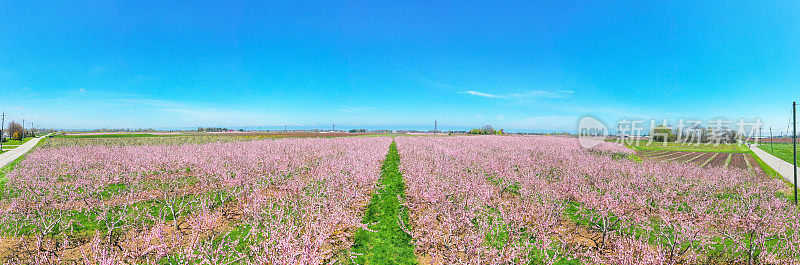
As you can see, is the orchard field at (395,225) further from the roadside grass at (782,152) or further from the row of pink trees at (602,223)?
the roadside grass at (782,152)

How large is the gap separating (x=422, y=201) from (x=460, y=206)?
2.28 m

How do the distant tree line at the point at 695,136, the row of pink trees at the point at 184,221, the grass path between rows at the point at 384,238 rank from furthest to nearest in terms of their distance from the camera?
the distant tree line at the point at 695,136 → the grass path between rows at the point at 384,238 → the row of pink trees at the point at 184,221

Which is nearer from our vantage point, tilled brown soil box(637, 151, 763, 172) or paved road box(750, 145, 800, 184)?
paved road box(750, 145, 800, 184)

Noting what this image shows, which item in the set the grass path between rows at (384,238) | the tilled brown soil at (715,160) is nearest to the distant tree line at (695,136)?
the tilled brown soil at (715,160)

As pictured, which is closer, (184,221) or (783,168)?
(184,221)

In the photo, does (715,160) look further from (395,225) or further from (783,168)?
(395,225)

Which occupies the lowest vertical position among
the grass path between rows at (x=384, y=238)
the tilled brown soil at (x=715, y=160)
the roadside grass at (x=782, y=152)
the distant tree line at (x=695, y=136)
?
the grass path between rows at (x=384, y=238)

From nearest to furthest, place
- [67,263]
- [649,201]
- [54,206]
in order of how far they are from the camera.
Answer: [67,263] < [54,206] < [649,201]

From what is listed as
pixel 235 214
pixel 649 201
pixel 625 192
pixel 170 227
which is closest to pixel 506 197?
pixel 625 192

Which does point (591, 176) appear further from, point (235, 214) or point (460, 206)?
point (235, 214)

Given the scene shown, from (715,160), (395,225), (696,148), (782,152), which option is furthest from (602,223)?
(696,148)

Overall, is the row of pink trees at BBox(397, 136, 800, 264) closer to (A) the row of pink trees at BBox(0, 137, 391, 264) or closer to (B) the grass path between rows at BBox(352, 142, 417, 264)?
(B) the grass path between rows at BBox(352, 142, 417, 264)

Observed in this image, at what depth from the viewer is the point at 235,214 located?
10094 mm

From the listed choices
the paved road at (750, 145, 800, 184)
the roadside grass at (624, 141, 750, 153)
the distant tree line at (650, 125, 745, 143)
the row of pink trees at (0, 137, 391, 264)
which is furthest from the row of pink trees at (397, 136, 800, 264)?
the distant tree line at (650, 125, 745, 143)
